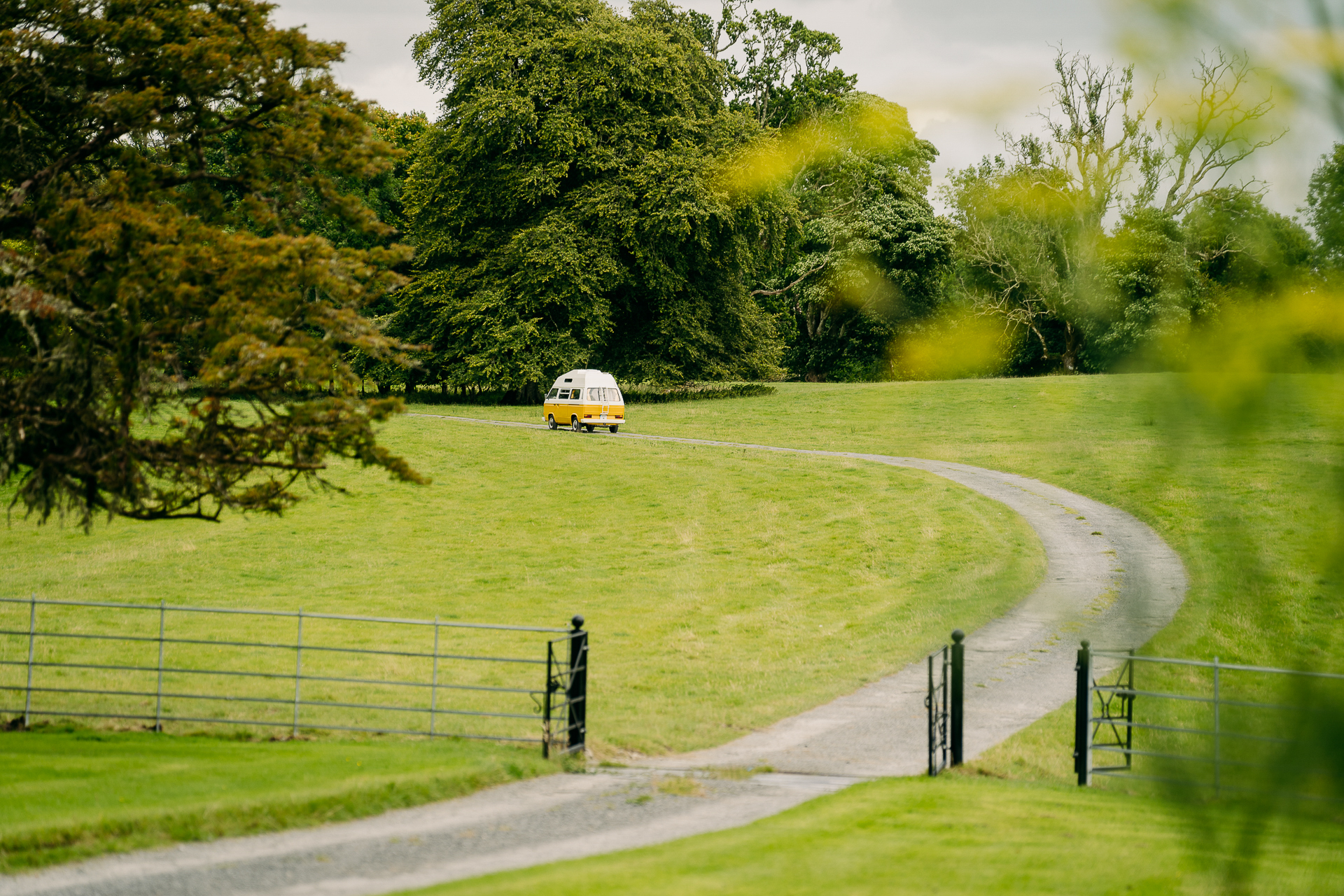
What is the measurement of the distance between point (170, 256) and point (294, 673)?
8.07 meters

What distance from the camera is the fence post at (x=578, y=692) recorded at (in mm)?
12367

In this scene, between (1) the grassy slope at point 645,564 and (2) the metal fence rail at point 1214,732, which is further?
(1) the grassy slope at point 645,564

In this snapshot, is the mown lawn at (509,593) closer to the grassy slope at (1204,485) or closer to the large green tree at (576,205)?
the grassy slope at (1204,485)

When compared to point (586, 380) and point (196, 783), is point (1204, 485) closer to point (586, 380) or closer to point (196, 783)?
point (196, 783)

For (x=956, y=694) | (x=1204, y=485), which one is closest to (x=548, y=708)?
(x=956, y=694)

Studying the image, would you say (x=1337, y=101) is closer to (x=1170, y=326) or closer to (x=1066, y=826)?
(x=1170, y=326)

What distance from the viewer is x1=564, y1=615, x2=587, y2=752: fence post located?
40.6 feet

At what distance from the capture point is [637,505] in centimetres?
3288

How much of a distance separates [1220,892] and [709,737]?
12942 millimetres

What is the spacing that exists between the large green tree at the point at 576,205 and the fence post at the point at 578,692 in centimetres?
3687

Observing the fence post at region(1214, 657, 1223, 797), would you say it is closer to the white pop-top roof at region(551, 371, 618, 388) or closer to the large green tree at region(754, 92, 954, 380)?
the large green tree at region(754, 92, 954, 380)

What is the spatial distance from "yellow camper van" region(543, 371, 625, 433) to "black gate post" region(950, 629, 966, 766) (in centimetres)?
3306

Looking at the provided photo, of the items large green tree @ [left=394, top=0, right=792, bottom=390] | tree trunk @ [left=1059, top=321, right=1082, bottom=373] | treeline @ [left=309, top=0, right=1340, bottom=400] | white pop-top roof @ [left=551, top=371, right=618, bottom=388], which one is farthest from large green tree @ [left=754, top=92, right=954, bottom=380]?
large green tree @ [left=394, top=0, right=792, bottom=390]

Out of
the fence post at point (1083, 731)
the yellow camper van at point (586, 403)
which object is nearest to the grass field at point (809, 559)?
the fence post at point (1083, 731)
